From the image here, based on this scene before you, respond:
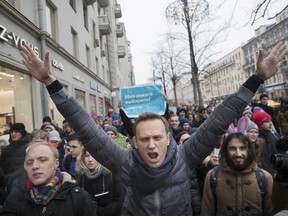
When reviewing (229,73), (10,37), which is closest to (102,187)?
(10,37)

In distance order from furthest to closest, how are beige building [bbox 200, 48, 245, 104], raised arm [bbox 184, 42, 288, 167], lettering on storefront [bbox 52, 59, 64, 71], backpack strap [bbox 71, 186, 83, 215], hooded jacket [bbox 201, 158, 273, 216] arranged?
beige building [bbox 200, 48, 245, 104], lettering on storefront [bbox 52, 59, 64, 71], hooded jacket [bbox 201, 158, 273, 216], backpack strap [bbox 71, 186, 83, 215], raised arm [bbox 184, 42, 288, 167]

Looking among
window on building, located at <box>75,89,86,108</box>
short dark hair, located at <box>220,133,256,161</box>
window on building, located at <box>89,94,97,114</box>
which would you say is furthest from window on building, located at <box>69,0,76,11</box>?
short dark hair, located at <box>220,133,256,161</box>

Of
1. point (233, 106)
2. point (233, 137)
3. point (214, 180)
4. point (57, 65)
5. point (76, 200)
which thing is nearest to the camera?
point (233, 106)

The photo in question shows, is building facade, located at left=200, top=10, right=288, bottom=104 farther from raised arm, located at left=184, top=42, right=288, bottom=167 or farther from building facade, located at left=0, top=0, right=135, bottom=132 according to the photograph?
raised arm, located at left=184, top=42, right=288, bottom=167

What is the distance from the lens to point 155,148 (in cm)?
203

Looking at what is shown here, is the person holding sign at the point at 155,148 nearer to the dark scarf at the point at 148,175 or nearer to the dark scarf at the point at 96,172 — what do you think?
the dark scarf at the point at 148,175

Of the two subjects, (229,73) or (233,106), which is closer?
(233,106)

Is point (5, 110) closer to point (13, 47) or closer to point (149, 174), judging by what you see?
point (13, 47)

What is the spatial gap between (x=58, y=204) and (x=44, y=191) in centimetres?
17

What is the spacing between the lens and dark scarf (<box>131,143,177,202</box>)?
1969mm

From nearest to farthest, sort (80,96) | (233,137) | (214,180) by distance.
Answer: (214,180), (233,137), (80,96)

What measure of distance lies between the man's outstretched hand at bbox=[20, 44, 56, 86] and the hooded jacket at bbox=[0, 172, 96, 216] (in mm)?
940

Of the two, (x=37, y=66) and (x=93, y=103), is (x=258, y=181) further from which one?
(x=93, y=103)

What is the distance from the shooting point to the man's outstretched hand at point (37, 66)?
2191 mm
